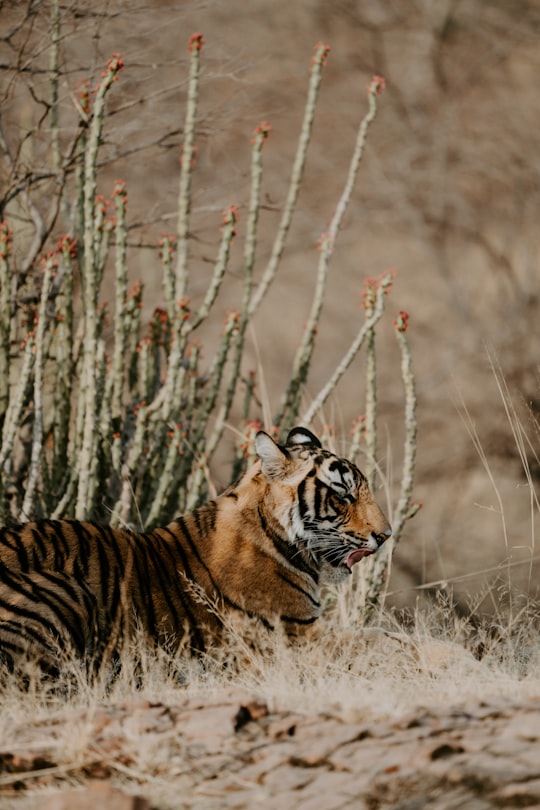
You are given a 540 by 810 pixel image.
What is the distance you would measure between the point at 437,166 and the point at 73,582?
906cm

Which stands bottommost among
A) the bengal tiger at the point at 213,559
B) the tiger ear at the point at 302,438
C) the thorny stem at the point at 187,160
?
the bengal tiger at the point at 213,559

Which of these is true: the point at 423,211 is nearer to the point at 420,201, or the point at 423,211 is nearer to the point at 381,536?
the point at 420,201

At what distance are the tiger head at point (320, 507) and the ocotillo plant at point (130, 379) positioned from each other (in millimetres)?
1069

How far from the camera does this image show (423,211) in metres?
12.4

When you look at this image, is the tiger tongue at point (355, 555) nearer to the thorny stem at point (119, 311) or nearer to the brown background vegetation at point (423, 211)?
the thorny stem at point (119, 311)

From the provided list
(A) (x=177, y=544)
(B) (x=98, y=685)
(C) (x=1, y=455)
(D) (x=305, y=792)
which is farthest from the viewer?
(C) (x=1, y=455)

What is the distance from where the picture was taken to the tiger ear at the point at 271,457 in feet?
15.2

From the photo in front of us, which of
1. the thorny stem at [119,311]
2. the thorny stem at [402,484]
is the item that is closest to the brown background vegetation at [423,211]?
the thorny stem at [119,311]

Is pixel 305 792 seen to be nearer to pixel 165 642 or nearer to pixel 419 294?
pixel 165 642

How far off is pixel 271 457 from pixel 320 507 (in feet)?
0.89

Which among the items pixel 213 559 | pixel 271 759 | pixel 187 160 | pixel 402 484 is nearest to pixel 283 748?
pixel 271 759

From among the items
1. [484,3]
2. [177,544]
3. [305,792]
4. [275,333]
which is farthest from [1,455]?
[484,3]

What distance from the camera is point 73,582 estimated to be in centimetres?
424

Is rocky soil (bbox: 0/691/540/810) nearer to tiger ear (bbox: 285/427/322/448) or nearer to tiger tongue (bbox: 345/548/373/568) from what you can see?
tiger tongue (bbox: 345/548/373/568)
